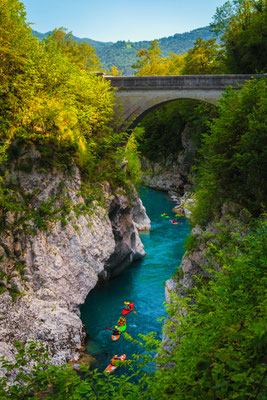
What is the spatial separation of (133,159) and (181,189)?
16.7 m

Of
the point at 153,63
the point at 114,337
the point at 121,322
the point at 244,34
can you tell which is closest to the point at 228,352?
the point at 114,337

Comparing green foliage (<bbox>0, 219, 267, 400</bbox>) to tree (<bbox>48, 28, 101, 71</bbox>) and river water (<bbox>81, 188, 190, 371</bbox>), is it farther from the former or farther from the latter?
tree (<bbox>48, 28, 101, 71</bbox>)

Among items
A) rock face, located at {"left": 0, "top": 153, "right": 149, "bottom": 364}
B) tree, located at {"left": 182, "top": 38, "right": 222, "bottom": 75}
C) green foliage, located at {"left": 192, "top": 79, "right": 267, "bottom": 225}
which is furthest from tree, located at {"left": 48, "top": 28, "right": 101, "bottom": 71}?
green foliage, located at {"left": 192, "top": 79, "right": 267, "bottom": 225}

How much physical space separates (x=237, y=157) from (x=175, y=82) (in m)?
9.88

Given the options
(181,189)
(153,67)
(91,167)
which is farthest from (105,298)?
(153,67)

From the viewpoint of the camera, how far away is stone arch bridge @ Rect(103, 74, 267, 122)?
17.0m

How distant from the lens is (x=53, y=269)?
10.5m

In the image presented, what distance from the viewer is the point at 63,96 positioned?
12273mm

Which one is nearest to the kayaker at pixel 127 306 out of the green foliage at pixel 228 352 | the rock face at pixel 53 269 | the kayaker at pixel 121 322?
the kayaker at pixel 121 322

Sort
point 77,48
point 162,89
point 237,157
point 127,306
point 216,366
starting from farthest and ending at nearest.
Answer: point 77,48 < point 162,89 < point 127,306 < point 237,157 < point 216,366

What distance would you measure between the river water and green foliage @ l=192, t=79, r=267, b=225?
9.64ft

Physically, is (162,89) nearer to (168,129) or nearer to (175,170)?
(175,170)

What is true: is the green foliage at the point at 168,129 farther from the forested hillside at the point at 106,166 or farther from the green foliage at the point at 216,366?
the green foliage at the point at 216,366

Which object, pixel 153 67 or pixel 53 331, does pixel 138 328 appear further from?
pixel 153 67
